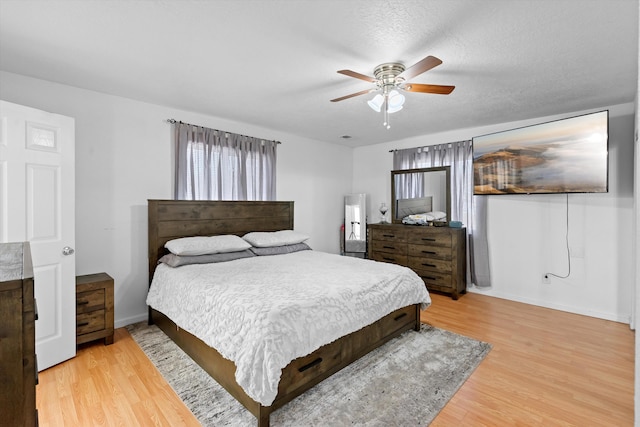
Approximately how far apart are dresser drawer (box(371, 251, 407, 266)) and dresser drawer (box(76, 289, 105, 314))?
3695mm

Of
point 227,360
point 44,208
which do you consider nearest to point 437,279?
point 227,360

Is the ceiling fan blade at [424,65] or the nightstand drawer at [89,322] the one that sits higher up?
the ceiling fan blade at [424,65]

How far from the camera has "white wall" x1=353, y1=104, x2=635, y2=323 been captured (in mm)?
3334

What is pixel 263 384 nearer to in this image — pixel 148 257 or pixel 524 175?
pixel 148 257

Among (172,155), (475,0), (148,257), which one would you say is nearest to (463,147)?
(475,0)

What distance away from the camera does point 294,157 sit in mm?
4844

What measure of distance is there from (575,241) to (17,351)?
488 centimetres

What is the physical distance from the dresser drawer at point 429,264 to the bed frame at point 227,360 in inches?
53.7

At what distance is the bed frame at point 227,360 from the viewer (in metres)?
1.91

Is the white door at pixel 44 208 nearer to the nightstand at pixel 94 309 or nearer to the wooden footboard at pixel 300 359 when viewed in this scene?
the nightstand at pixel 94 309

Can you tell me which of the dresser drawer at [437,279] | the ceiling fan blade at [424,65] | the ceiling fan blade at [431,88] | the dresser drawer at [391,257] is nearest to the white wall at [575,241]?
the dresser drawer at [437,279]

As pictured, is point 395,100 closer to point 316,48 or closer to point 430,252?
point 316,48

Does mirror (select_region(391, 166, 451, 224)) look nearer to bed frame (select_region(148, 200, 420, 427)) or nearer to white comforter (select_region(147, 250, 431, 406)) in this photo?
bed frame (select_region(148, 200, 420, 427))

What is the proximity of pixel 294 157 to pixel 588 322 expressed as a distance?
14.3 ft
